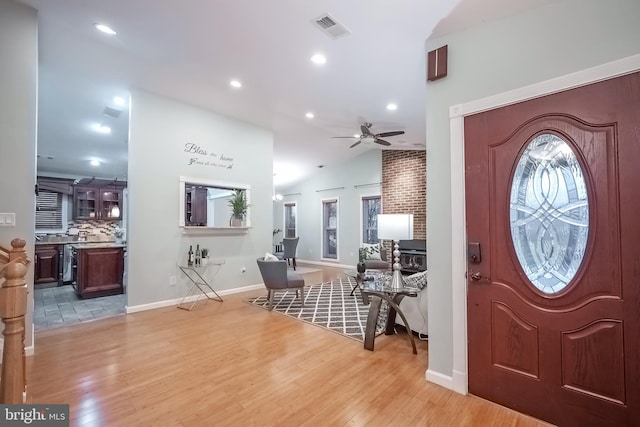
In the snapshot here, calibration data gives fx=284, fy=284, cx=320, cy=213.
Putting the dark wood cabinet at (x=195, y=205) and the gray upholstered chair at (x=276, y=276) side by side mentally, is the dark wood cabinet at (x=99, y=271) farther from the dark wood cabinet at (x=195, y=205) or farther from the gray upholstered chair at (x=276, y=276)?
the gray upholstered chair at (x=276, y=276)

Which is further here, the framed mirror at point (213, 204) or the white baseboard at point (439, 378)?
the framed mirror at point (213, 204)

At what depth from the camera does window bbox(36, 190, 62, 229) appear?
283 inches

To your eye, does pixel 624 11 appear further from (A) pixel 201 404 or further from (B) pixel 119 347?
(B) pixel 119 347

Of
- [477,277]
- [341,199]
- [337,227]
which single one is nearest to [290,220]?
[337,227]

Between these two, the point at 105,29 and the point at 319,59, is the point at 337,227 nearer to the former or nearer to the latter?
the point at 319,59

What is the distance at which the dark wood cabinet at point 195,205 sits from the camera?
4855mm

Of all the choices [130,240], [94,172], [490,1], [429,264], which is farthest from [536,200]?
[94,172]

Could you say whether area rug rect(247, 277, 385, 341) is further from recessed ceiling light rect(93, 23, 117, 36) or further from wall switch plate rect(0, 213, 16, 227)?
recessed ceiling light rect(93, 23, 117, 36)

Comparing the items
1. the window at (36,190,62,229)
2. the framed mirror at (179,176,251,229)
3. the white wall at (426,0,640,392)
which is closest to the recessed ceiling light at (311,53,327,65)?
the white wall at (426,0,640,392)

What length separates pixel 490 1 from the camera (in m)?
1.94

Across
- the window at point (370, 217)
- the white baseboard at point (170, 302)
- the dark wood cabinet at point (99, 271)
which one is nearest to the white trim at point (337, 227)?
the window at point (370, 217)

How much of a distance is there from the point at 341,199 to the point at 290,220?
2.61 metres

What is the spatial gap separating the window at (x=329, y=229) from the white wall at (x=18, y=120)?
7.20m

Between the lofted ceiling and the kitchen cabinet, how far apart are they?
2.00 meters
